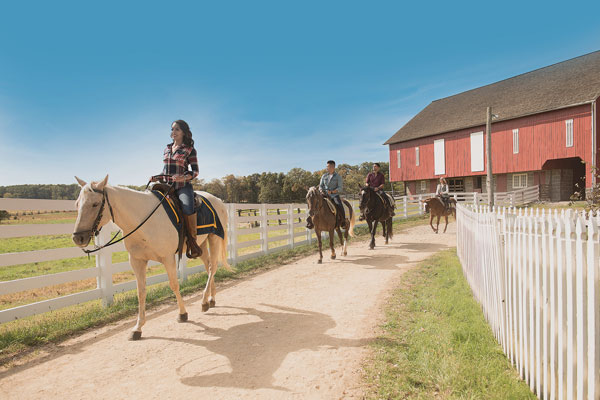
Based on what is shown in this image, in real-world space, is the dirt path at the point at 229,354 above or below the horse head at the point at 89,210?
below

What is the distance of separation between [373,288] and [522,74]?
1542 inches

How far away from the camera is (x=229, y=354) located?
12.5ft

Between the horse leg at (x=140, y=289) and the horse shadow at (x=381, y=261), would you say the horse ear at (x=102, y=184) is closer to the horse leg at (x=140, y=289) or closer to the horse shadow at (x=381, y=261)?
the horse leg at (x=140, y=289)

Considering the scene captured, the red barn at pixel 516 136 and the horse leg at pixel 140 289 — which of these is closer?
the horse leg at pixel 140 289

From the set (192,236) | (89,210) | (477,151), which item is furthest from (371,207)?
(477,151)

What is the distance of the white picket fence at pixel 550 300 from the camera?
1.98 meters

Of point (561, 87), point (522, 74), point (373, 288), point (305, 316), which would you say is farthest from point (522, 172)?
point (305, 316)

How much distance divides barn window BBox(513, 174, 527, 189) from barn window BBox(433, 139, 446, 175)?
6.38m

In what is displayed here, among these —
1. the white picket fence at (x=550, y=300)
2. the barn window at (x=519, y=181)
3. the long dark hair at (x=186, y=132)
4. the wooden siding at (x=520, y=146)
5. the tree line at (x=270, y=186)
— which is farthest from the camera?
the tree line at (x=270, y=186)

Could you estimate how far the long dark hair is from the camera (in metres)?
5.11

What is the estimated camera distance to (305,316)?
5055mm

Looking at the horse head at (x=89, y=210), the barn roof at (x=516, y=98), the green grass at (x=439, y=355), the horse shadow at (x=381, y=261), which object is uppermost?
the barn roof at (x=516, y=98)

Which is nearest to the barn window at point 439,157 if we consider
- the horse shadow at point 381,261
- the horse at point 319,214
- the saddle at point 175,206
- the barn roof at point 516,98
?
the barn roof at point 516,98

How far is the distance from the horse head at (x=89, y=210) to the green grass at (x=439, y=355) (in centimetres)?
352
